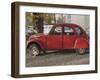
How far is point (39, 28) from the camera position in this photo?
213 centimetres

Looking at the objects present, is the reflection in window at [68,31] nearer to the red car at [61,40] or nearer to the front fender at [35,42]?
the red car at [61,40]

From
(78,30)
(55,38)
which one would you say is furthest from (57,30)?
(78,30)

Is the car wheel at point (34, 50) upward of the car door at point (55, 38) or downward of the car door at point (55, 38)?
downward

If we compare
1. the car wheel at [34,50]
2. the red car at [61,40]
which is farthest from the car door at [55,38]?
the car wheel at [34,50]

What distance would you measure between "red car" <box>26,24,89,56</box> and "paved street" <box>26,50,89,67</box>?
0.14ft

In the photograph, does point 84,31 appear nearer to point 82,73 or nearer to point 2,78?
point 82,73

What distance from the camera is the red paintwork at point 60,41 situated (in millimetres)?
2133

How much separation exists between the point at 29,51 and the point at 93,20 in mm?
699

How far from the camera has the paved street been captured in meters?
2.10

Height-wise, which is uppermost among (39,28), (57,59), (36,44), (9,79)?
(39,28)

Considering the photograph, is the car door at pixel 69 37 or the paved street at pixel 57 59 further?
the car door at pixel 69 37

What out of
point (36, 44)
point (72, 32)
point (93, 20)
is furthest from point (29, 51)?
point (93, 20)

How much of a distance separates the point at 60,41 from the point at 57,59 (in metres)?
0.16

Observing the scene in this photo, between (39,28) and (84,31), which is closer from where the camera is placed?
(39,28)
